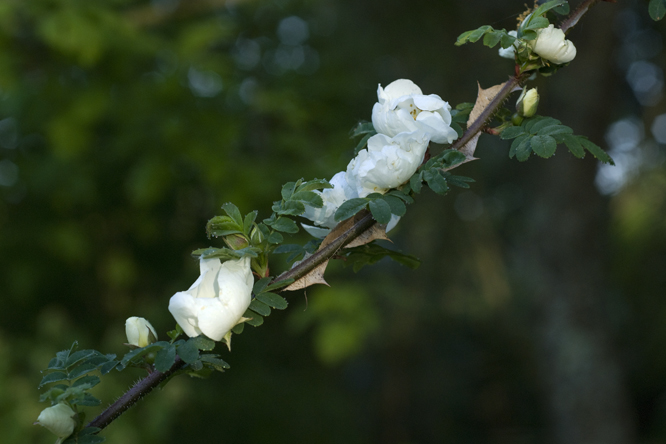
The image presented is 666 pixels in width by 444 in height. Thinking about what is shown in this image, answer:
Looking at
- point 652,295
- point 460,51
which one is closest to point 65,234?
point 460,51

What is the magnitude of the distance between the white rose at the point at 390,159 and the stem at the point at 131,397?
27 cm

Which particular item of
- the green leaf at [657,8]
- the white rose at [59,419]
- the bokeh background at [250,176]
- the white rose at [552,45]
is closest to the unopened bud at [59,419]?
the white rose at [59,419]

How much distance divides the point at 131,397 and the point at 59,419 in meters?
0.08

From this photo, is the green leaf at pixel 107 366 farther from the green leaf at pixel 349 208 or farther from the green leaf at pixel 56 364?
the green leaf at pixel 349 208

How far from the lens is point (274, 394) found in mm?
3607

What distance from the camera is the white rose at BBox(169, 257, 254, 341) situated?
1.75ft

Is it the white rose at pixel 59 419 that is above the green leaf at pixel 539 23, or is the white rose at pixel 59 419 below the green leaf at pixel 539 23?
below

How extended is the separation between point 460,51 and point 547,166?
964mm

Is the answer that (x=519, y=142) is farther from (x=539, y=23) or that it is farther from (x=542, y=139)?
(x=539, y=23)

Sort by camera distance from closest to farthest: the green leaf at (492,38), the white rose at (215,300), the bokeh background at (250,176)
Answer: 1. the white rose at (215,300)
2. the green leaf at (492,38)
3. the bokeh background at (250,176)

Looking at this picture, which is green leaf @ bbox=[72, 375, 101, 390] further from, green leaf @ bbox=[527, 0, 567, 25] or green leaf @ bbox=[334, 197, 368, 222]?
green leaf @ bbox=[527, 0, 567, 25]

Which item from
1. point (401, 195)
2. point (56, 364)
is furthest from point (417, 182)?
point (56, 364)

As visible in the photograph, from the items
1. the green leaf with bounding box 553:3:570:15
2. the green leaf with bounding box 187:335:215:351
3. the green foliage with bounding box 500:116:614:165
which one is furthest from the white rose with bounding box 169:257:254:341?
the green leaf with bounding box 553:3:570:15

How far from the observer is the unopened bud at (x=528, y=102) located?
0.65m
